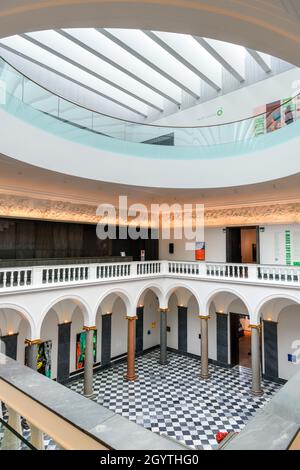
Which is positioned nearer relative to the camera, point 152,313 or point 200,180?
point 200,180

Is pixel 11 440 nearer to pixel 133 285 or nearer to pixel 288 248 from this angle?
pixel 133 285

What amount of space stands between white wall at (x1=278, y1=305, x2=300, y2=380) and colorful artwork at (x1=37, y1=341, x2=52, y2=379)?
10.1 meters

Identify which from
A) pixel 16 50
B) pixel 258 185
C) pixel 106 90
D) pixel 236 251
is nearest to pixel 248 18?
pixel 258 185

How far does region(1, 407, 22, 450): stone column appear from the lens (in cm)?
148

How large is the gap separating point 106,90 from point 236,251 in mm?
10236

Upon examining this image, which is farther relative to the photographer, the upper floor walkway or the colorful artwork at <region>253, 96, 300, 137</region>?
the upper floor walkway

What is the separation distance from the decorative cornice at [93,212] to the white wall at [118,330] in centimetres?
503

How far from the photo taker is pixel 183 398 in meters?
11.3

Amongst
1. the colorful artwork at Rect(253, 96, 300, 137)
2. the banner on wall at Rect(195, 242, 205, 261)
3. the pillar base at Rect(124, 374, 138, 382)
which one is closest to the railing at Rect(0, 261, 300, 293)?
the banner on wall at Rect(195, 242, 205, 261)

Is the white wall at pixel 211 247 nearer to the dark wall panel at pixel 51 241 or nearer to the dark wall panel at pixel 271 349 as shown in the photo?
the dark wall panel at pixel 51 241

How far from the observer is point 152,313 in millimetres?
17625

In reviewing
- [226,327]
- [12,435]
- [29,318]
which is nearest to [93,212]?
[29,318]

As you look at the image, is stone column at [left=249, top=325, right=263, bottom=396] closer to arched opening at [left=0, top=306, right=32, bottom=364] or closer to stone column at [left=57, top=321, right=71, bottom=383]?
stone column at [left=57, top=321, right=71, bottom=383]

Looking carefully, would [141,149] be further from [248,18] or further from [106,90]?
[248,18]
